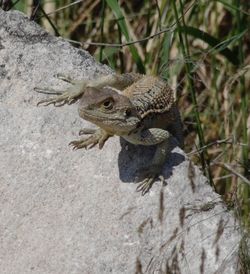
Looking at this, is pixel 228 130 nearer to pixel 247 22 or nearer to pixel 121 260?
pixel 247 22

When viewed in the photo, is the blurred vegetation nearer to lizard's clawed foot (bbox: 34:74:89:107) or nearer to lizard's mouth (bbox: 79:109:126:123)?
lizard's clawed foot (bbox: 34:74:89:107)

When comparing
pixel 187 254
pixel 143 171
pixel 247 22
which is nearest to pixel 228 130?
pixel 247 22

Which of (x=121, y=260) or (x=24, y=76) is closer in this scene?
(x=121, y=260)

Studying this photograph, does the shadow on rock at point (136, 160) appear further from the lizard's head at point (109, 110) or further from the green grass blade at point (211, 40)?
the green grass blade at point (211, 40)

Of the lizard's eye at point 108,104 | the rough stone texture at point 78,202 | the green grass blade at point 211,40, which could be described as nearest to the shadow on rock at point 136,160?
the rough stone texture at point 78,202

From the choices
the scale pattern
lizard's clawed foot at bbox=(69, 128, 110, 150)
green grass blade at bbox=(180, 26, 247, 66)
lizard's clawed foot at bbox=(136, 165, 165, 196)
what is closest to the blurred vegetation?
green grass blade at bbox=(180, 26, 247, 66)

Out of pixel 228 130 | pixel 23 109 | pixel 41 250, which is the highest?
pixel 23 109

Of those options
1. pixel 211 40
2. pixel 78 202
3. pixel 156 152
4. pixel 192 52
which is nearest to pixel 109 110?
pixel 156 152
